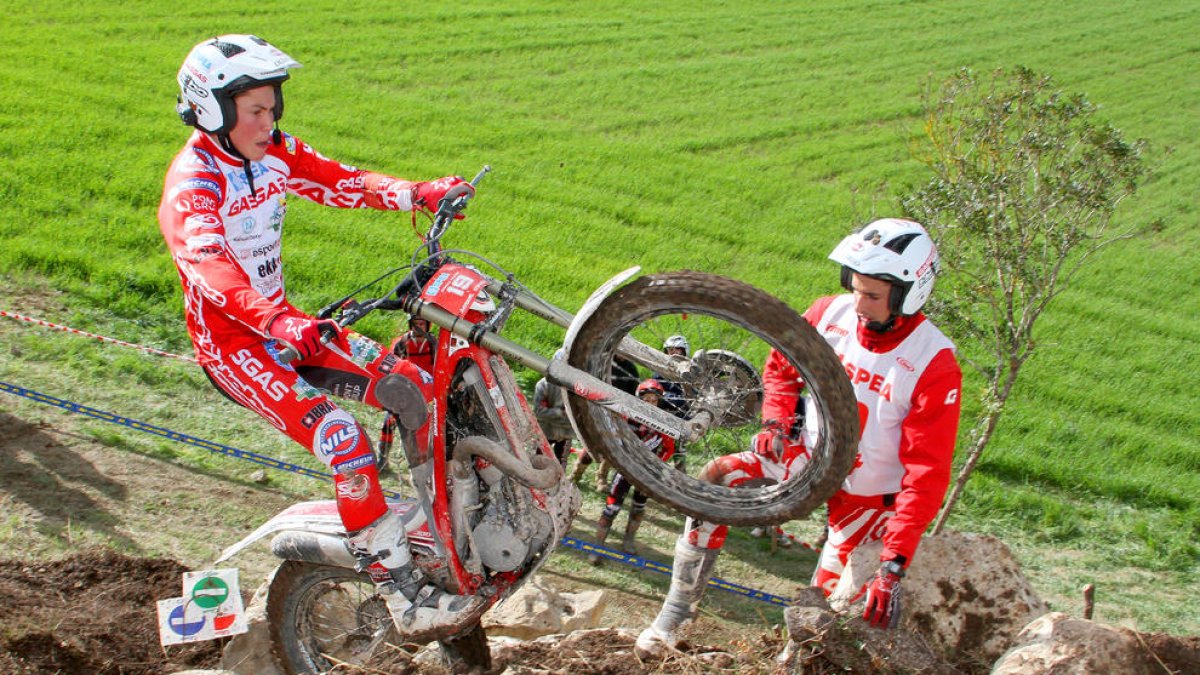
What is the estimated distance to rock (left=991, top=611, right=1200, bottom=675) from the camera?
4082 millimetres

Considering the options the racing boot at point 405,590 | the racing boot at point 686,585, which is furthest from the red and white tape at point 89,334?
the racing boot at point 686,585

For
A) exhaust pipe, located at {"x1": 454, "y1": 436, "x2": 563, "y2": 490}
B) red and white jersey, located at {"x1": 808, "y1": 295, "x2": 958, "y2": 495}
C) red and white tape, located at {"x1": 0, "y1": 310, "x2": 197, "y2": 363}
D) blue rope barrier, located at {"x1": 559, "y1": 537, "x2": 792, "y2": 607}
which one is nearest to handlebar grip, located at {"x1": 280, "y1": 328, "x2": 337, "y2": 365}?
exhaust pipe, located at {"x1": 454, "y1": 436, "x2": 563, "y2": 490}

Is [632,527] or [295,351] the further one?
[632,527]

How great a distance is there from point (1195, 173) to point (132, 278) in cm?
1787

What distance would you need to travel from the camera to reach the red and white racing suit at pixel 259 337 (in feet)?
15.1

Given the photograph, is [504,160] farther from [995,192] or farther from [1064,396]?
[995,192]

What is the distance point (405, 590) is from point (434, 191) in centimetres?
179

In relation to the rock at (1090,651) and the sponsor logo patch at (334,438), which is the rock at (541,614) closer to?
the sponsor logo patch at (334,438)

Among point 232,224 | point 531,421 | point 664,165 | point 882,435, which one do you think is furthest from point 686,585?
point 664,165

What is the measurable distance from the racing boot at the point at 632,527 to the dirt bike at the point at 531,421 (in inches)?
94.9

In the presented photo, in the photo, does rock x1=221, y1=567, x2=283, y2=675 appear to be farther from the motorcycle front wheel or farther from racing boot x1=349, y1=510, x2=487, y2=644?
racing boot x1=349, y1=510, x2=487, y2=644

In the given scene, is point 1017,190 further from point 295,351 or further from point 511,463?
point 295,351

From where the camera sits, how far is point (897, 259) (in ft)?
15.7

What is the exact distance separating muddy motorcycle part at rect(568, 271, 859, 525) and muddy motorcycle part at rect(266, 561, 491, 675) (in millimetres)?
1205
